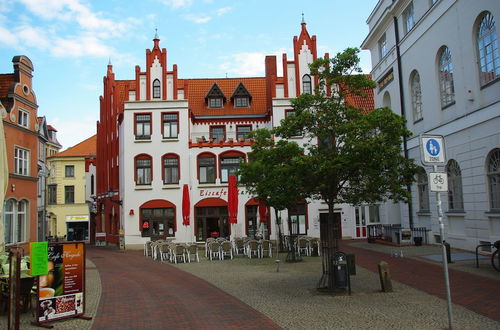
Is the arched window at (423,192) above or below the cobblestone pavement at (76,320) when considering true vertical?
above

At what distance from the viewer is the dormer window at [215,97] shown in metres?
36.6

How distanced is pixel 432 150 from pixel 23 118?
21796 millimetres

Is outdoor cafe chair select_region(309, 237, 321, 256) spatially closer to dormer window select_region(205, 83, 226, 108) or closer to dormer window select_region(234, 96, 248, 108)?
dormer window select_region(234, 96, 248, 108)

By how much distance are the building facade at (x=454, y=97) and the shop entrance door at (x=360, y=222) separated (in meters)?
6.33

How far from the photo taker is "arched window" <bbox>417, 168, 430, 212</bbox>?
78.7 ft

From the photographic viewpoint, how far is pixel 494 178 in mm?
17438

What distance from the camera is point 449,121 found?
20438 mm

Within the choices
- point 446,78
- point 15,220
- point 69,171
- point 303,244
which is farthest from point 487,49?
point 69,171

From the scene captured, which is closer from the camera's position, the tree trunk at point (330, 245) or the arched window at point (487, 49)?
the tree trunk at point (330, 245)

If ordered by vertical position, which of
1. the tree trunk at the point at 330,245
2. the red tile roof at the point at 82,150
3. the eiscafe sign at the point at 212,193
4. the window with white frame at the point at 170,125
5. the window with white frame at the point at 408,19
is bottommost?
the tree trunk at the point at 330,245

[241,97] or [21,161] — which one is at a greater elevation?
[241,97]

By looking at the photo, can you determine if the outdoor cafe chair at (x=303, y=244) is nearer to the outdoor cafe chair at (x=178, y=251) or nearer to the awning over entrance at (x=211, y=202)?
the outdoor cafe chair at (x=178, y=251)

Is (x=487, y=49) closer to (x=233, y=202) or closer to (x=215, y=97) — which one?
(x=233, y=202)

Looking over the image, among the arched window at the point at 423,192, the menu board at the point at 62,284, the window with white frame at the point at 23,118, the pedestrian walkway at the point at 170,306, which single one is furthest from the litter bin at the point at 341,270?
the window with white frame at the point at 23,118
